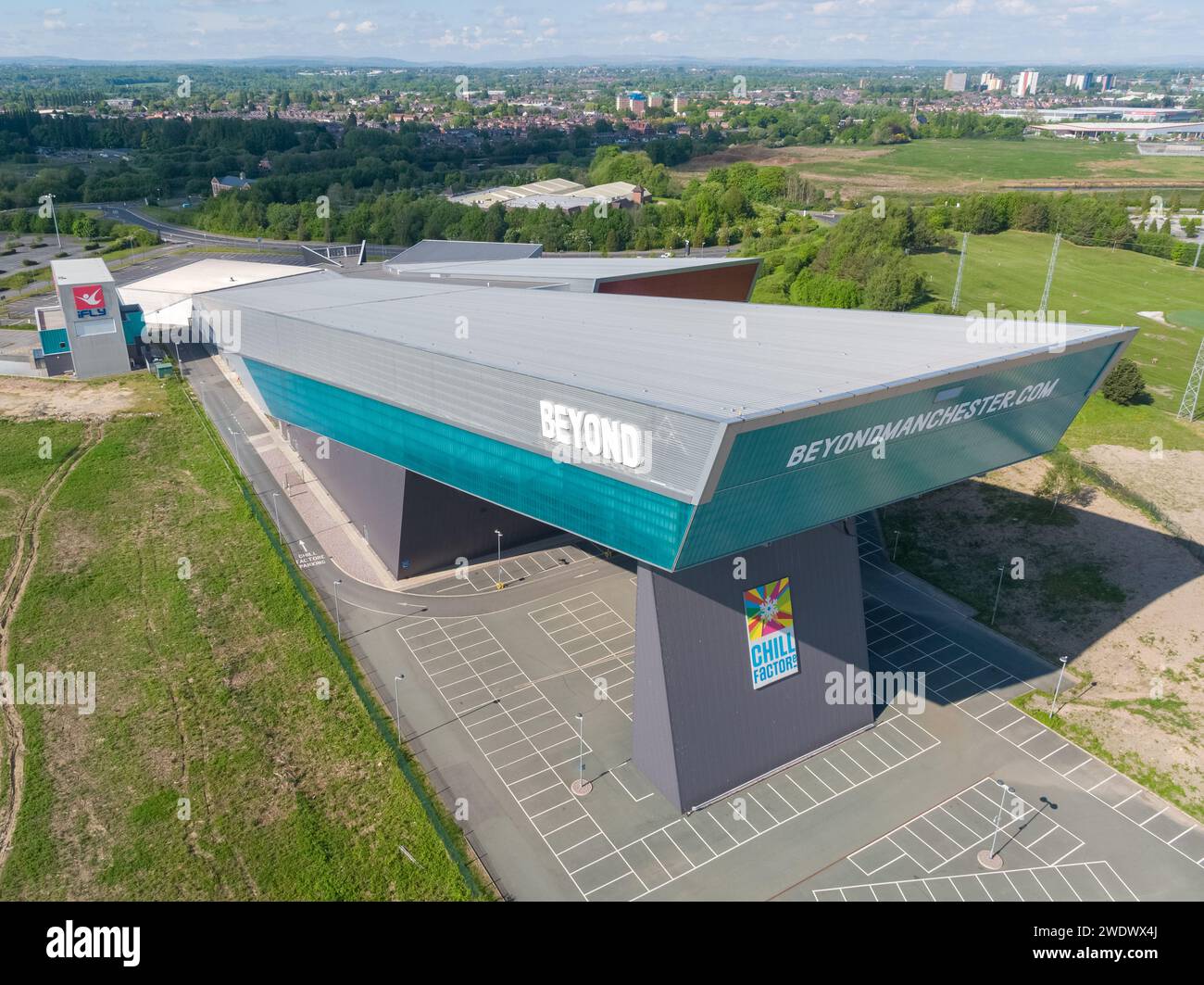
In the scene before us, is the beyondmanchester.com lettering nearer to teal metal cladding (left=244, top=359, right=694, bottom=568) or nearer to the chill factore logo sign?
teal metal cladding (left=244, top=359, right=694, bottom=568)

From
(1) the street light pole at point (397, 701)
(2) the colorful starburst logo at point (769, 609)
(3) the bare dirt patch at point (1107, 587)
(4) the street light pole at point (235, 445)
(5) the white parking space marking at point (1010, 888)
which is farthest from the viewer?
(4) the street light pole at point (235, 445)

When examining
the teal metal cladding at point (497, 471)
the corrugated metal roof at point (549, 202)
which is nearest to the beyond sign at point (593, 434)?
the teal metal cladding at point (497, 471)

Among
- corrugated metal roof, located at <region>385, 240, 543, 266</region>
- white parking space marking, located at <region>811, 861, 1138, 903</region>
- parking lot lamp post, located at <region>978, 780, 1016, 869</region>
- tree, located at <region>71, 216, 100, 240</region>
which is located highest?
tree, located at <region>71, 216, 100, 240</region>

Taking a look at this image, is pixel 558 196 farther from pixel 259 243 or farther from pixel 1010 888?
pixel 1010 888

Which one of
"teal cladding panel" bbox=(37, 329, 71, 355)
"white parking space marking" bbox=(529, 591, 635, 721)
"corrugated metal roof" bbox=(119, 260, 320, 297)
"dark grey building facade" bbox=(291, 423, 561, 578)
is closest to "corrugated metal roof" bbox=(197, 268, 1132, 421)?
"dark grey building facade" bbox=(291, 423, 561, 578)

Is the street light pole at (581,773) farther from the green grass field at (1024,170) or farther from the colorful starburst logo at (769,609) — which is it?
the green grass field at (1024,170)
